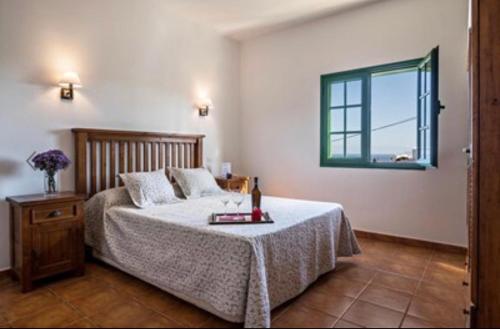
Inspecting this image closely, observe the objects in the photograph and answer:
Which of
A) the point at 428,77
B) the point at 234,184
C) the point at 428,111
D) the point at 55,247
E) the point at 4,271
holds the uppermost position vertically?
the point at 428,77

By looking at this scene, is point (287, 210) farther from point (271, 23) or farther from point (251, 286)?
point (271, 23)

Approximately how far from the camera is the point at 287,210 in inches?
106

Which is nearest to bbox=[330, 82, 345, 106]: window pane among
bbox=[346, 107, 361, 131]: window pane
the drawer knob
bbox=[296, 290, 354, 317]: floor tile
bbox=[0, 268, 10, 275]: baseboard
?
bbox=[346, 107, 361, 131]: window pane

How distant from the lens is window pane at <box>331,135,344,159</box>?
4062mm

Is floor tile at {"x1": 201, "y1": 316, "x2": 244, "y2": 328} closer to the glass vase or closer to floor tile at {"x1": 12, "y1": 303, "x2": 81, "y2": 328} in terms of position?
floor tile at {"x1": 12, "y1": 303, "x2": 81, "y2": 328}

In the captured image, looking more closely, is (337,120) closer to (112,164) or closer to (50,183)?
(112,164)

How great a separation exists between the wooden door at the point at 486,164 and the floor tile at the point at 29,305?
109 inches

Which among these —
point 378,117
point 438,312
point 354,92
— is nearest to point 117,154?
point 354,92

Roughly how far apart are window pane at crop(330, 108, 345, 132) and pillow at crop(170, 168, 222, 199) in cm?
175

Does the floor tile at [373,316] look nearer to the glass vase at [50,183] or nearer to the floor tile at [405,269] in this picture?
the floor tile at [405,269]

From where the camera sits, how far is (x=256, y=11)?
3.84 m

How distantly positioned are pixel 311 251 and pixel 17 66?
2950mm

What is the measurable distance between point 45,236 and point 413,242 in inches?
144

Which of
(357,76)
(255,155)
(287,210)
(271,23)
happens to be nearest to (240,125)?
(255,155)
